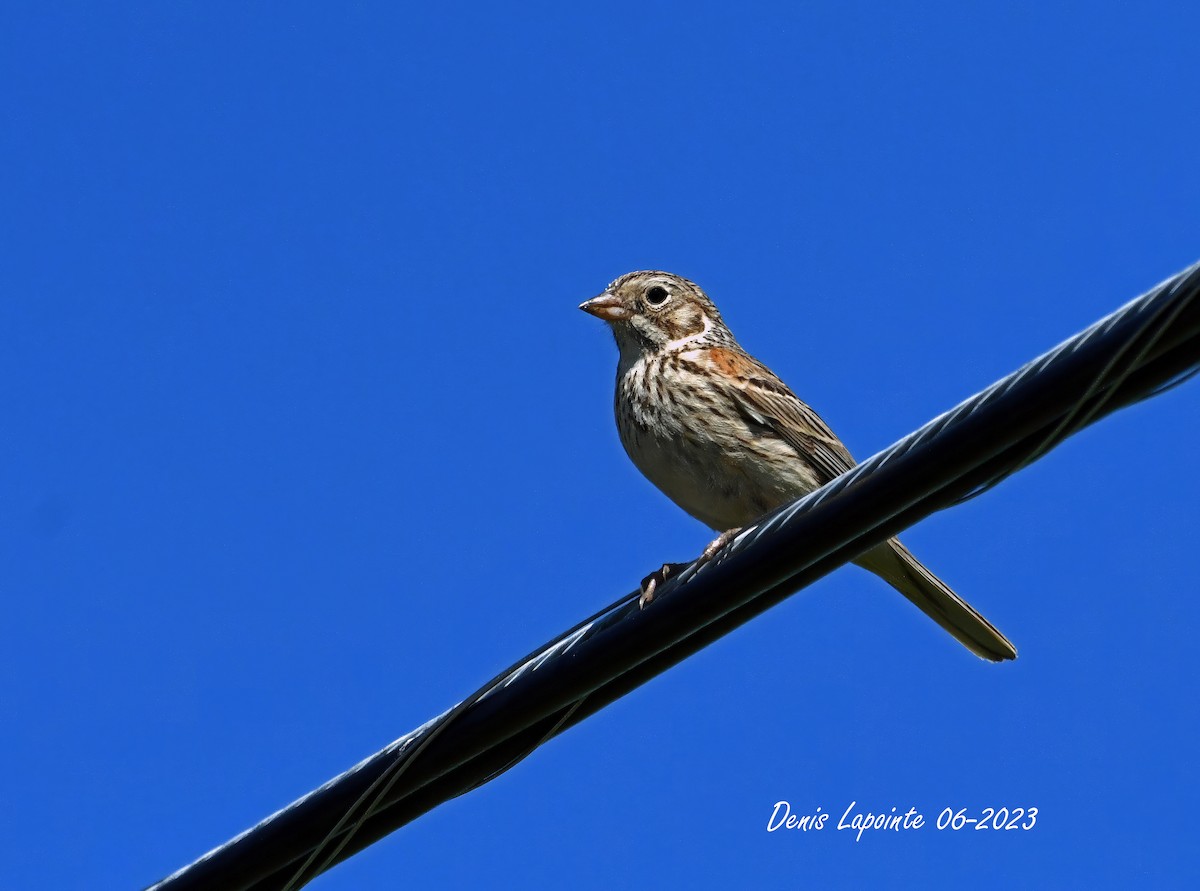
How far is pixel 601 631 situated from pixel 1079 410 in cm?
130

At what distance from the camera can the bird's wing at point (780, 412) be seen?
24.4 ft

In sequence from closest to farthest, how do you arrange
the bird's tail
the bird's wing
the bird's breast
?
the bird's tail
the bird's breast
the bird's wing

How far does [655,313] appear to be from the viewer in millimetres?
8469

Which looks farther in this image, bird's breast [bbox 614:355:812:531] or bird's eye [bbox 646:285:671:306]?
bird's eye [bbox 646:285:671:306]

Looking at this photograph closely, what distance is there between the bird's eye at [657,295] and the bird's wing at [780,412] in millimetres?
695

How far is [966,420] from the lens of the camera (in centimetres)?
365

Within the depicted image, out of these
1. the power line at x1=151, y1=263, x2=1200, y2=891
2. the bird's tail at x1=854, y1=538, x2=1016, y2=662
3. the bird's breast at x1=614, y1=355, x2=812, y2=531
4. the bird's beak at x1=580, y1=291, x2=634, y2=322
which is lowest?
the power line at x1=151, y1=263, x2=1200, y2=891

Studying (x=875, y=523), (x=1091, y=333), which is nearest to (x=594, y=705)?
(x=875, y=523)

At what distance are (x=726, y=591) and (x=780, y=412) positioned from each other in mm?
3494

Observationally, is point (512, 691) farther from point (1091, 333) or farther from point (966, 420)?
point (1091, 333)

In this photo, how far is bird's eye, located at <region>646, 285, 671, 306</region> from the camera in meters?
8.55

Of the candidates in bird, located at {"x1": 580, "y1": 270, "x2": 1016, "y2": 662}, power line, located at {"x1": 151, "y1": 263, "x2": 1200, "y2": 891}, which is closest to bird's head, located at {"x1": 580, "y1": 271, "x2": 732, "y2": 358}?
bird, located at {"x1": 580, "y1": 270, "x2": 1016, "y2": 662}

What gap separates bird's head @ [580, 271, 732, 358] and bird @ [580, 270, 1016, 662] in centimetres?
37

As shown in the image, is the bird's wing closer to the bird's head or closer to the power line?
the bird's head
